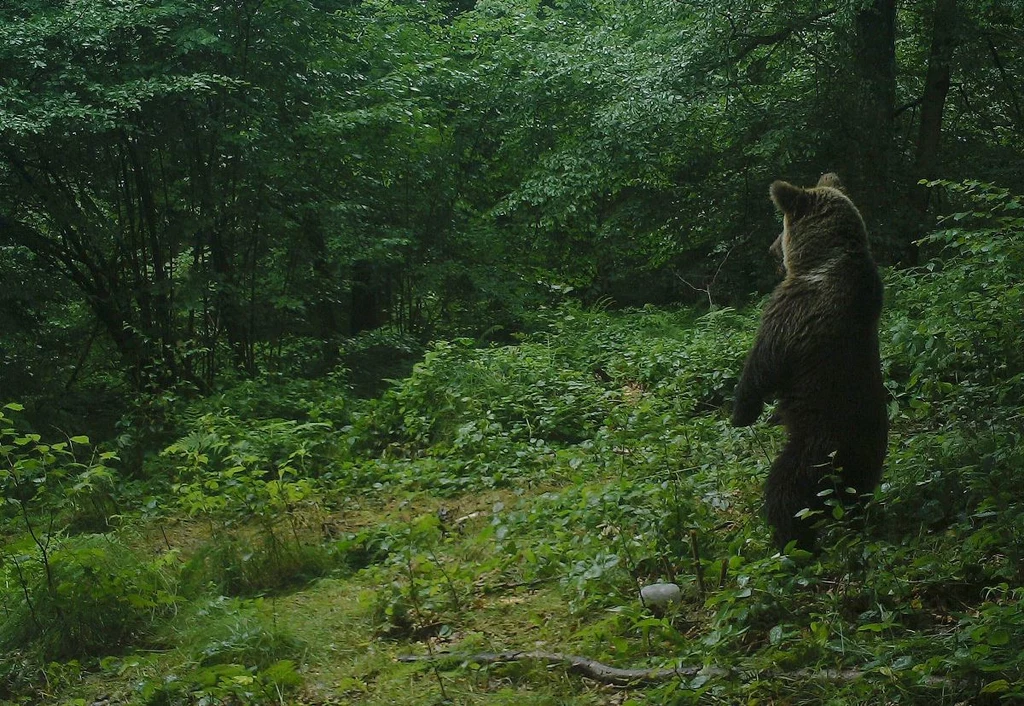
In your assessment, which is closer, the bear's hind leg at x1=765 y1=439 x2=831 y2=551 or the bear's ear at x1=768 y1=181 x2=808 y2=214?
the bear's hind leg at x1=765 y1=439 x2=831 y2=551

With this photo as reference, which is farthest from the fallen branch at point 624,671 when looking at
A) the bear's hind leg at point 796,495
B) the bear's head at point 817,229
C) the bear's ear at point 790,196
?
the bear's ear at point 790,196

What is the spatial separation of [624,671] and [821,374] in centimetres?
168

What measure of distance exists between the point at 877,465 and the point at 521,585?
1.92 metres

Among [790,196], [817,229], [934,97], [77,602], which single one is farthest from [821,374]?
[934,97]

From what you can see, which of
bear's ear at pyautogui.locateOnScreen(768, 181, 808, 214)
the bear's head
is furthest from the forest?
bear's ear at pyautogui.locateOnScreen(768, 181, 808, 214)

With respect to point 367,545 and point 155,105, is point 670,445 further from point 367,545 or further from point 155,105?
point 155,105

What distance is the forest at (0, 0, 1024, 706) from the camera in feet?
14.3

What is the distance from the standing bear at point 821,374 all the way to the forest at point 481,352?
20 cm

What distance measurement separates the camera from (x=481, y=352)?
10039 mm

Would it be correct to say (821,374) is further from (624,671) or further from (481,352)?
(481,352)

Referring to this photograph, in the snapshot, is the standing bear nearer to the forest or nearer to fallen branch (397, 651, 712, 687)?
the forest

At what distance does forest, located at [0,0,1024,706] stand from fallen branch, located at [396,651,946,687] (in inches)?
1.1

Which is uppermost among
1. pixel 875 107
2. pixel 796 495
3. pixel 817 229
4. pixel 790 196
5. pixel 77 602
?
A: pixel 875 107

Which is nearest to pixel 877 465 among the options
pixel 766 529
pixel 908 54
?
pixel 766 529
